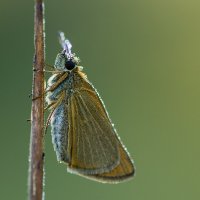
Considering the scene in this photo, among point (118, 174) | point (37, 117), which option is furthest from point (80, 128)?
point (37, 117)

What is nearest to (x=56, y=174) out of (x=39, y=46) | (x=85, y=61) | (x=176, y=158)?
(x=176, y=158)

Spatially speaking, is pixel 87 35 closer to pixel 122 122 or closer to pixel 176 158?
pixel 122 122

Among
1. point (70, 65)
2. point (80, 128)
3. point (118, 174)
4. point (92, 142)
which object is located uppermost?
point (70, 65)

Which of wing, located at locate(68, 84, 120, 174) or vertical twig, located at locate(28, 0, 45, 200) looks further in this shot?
wing, located at locate(68, 84, 120, 174)

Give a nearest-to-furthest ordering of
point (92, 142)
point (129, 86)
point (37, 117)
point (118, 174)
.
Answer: point (37, 117) < point (118, 174) < point (92, 142) < point (129, 86)

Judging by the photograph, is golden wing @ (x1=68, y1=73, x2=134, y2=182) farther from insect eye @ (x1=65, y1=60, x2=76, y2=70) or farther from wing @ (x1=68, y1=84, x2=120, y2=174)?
insect eye @ (x1=65, y1=60, x2=76, y2=70)

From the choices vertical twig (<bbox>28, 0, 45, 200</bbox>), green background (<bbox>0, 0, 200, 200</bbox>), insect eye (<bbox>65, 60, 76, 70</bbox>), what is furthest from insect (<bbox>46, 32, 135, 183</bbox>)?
green background (<bbox>0, 0, 200, 200</bbox>)

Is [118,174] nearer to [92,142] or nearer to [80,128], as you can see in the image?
[92,142]

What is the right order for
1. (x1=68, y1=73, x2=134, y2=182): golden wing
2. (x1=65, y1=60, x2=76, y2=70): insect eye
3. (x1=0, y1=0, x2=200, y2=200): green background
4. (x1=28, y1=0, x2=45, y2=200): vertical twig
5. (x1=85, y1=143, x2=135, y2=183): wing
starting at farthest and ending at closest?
(x1=0, y1=0, x2=200, y2=200): green background
(x1=65, y1=60, x2=76, y2=70): insect eye
(x1=68, y1=73, x2=134, y2=182): golden wing
(x1=85, y1=143, x2=135, y2=183): wing
(x1=28, y1=0, x2=45, y2=200): vertical twig

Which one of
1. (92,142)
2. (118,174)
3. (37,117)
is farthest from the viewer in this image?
(92,142)
